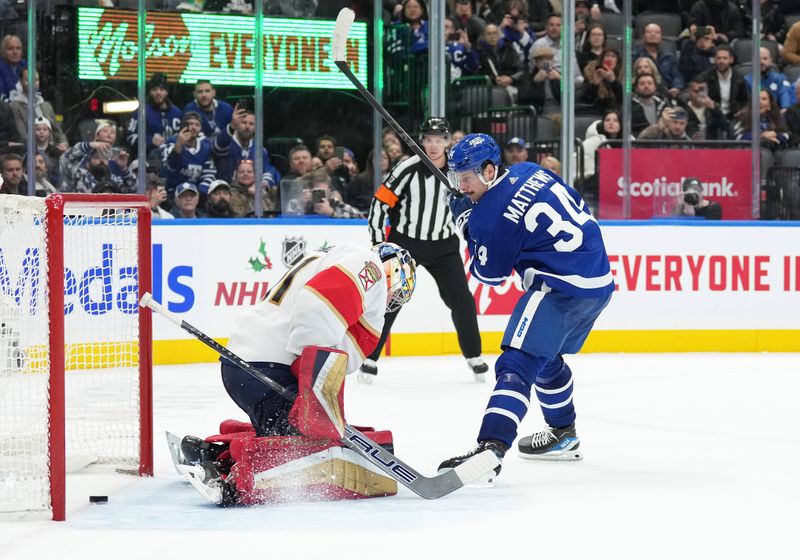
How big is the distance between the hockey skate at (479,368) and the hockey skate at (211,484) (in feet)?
10.4

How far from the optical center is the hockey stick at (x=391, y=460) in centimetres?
348

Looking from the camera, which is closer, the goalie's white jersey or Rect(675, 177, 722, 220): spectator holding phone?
the goalie's white jersey

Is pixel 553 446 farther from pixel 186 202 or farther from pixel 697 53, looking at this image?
pixel 697 53

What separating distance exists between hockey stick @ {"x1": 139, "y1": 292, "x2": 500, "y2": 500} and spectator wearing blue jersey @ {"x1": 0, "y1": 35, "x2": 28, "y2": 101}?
396cm

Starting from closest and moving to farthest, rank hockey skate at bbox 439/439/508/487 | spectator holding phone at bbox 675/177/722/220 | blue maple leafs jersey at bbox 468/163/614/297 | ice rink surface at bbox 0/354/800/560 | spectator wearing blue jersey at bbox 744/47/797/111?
1. ice rink surface at bbox 0/354/800/560
2. hockey skate at bbox 439/439/508/487
3. blue maple leafs jersey at bbox 468/163/614/297
4. spectator holding phone at bbox 675/177/722/220
5. spectator wearing blue jersey at bbox 744/47/797/111

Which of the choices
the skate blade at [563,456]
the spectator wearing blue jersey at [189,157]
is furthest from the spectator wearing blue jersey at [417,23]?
the skate blade at [563,456]

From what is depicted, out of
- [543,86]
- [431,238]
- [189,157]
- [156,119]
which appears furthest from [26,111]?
[543,86]

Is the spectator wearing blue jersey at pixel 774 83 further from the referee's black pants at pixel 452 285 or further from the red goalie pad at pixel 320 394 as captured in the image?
the red goalie pad at pixel 320 394

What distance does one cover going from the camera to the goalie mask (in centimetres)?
361

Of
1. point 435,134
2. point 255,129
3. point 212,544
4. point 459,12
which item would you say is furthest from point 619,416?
point 459,12

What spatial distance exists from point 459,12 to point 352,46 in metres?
1.28

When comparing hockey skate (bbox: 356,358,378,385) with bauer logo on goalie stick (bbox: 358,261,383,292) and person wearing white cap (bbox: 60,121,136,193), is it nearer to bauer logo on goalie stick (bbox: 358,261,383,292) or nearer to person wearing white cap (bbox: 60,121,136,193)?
person wearing white cap (bbox: 60,121,136,193)

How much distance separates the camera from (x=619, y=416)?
5367mm

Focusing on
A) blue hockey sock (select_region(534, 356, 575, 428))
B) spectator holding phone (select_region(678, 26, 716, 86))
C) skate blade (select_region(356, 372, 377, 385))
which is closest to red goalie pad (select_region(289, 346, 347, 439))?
blue hockey sock (select_region(534, 356, 575, 428))
